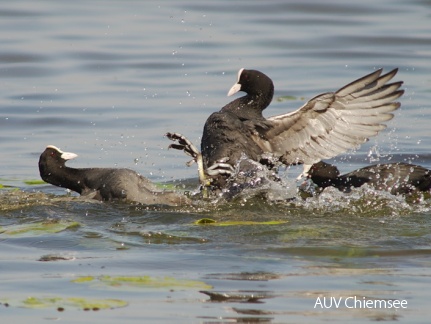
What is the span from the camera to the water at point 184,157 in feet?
16.2

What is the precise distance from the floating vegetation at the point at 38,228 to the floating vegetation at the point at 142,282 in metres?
1.22

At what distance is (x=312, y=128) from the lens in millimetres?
7961

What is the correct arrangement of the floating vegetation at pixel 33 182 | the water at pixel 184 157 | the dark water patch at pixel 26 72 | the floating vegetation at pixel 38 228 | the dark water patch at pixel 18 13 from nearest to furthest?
1. the water at pixel 184 157
2. the floating vegetation at pixel 38 228
3. the floating vegetation at pixel 33 182
4. the dark water patch at pixel 26 72
5. the dark water patch at pixel 18 13

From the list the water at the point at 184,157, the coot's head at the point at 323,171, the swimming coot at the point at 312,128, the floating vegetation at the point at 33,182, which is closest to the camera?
the water at the point at 184,157

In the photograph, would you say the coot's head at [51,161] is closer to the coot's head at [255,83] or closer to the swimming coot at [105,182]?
the swimming coot at [105,182]

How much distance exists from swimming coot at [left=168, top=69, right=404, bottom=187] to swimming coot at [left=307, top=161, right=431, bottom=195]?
0.91 ft

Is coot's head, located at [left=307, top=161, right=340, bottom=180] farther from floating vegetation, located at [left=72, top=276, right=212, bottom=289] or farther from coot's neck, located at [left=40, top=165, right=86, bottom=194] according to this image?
floating vegetation, located at [left=72, top=276, right=212, bottom=289]

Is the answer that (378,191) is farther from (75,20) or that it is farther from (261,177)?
(75,20)

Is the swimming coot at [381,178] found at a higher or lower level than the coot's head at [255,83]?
lower

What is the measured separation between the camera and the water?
4949mm

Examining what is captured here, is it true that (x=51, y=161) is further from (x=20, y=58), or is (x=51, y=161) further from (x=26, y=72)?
(x=20, y=58)

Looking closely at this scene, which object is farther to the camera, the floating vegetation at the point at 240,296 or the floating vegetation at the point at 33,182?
the floating vegetation at the point at 33,182

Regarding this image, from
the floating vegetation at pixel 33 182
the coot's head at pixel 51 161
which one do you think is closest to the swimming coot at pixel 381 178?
the coot's head at pixel 51 161

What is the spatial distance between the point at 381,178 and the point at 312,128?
0.68 metres
